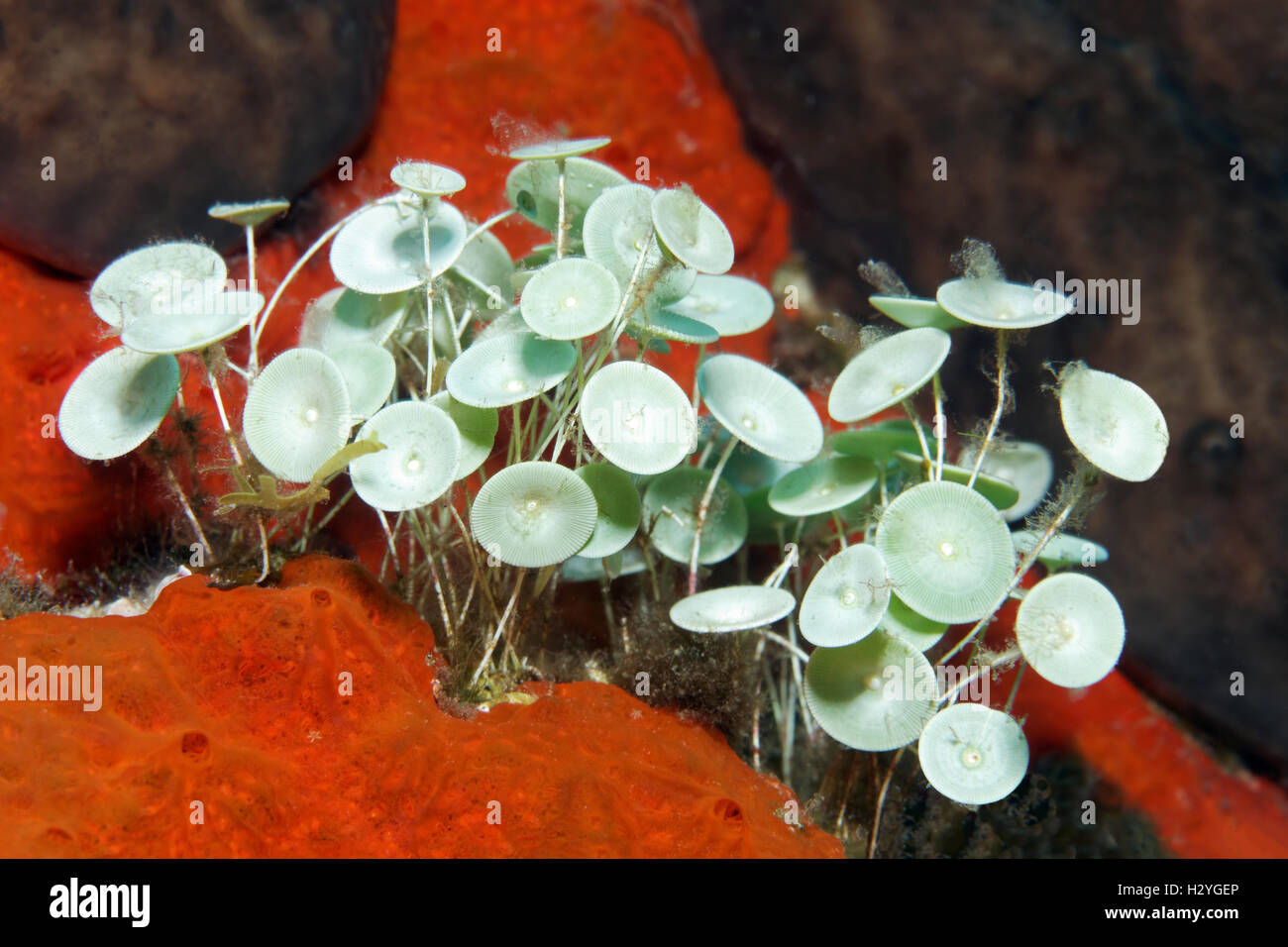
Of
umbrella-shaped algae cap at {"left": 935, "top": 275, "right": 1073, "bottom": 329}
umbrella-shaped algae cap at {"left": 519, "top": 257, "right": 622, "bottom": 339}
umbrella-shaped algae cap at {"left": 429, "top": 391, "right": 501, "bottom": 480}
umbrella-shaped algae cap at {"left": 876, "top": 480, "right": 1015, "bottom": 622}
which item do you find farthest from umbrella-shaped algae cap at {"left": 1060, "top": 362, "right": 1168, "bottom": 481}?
umbrella-shaped algae cap at {"left": 429, "top": 391, "right": 501, "bottom": 480}

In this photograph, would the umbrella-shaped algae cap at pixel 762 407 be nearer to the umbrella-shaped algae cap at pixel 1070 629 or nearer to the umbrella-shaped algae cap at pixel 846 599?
the umbrella-shaped algae cap at pixel 846 599

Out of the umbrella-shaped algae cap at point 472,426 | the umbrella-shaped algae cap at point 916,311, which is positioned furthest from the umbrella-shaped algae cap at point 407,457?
the umbrella-shaped algae cap at point 916,311

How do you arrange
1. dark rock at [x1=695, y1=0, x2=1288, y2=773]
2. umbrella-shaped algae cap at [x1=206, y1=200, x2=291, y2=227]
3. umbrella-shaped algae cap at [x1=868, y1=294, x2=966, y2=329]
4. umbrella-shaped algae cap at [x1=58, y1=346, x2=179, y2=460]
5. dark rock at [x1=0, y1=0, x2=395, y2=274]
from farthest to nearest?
dark rock at [x1=695, y1=0, x2=1288, y2=773], dark rock at [x1=0, y1=0, x2=395, y2=274], umbrella-shaped algae cap at [x1=868, y1=294, x2=966, y2=329], umbrella-shaped algae cap at [x1=206, y1=200, x2=291, y2=227], umbrella-shaped algae cap at [x1=58, y1=346, x2=179, y2=460]

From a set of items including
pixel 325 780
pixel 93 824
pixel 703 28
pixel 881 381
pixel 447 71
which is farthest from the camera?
pixel 703 28

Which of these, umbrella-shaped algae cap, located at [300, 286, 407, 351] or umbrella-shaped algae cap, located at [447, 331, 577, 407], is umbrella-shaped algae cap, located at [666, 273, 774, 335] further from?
umbrella-shaped algae cap, located at [300, 286, 407, 351]
